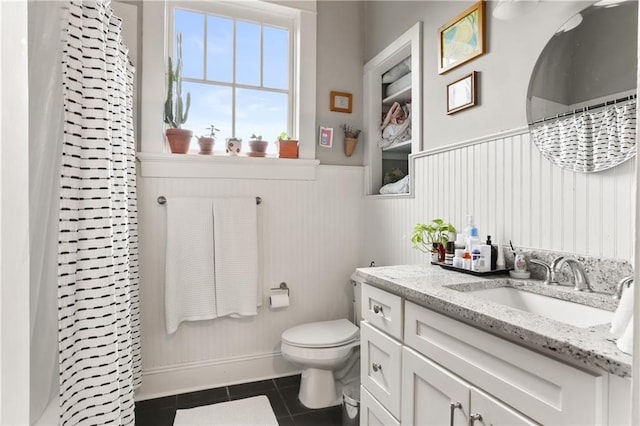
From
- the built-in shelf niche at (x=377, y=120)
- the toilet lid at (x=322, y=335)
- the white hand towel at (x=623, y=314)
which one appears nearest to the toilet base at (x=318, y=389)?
the toilet lid at (x=322, y=335)

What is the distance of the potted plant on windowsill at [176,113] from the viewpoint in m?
2.15

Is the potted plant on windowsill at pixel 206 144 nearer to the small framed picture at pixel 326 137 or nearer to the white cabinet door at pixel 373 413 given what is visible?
the small framed picture at pixel 326 137

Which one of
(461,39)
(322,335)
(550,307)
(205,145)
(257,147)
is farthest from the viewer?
(257,147)

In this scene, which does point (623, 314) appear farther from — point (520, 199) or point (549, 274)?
point (520, 199)

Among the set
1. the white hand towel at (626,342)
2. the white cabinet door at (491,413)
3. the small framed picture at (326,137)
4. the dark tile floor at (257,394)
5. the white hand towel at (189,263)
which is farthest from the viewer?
the small framed picture at (326,137)

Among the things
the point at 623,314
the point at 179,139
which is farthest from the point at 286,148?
the point at 623,314

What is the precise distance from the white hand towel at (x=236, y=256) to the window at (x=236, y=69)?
1.51 ft

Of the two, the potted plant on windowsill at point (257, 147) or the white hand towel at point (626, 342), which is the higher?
the potted plant on windowsill at point (257, 147)

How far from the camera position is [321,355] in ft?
6.23

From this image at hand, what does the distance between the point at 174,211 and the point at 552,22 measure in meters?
2.05

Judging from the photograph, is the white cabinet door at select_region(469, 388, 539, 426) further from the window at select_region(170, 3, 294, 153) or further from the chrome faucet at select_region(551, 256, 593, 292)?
the window at select_region(170, 3, 294, 153)

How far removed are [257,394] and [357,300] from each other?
846mm

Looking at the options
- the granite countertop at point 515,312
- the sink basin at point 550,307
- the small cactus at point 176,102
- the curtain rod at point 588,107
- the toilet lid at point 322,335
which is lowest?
the toilet lid at point 322,335

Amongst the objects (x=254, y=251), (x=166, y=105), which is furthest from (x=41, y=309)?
(x=166, y=105)
